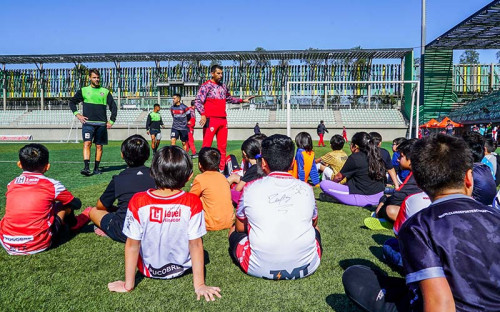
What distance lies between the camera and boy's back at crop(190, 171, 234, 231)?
4.43 meters

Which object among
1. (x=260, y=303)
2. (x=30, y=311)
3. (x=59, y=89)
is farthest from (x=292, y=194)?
(x=59, y=89)

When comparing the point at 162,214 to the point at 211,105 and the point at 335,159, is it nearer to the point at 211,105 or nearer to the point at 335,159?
the point at 335,159

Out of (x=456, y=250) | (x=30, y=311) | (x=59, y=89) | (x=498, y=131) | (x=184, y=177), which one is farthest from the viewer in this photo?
(x=59, y=89)

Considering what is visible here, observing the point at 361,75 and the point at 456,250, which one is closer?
the point at 456,250

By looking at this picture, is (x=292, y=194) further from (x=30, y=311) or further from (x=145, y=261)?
(x=30, y=311)

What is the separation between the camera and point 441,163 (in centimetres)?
175

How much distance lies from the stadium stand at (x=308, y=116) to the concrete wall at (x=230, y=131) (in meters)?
1.35

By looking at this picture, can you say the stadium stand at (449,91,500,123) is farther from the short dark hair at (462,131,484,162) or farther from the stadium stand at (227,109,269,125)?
the short dark hair at (462,131,484,162)

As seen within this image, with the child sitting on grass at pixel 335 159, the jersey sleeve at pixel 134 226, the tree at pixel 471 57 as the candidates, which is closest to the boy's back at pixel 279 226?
the jersey sleeve at pixel 134 226

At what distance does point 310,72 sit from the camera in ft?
146

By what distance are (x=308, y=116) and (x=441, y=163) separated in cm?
3851

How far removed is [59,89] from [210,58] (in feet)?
62.1

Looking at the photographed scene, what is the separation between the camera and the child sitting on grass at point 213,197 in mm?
4434

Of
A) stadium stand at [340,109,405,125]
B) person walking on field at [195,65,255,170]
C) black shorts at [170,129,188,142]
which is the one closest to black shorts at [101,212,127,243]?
person walking on field at [195,65,255,170]
